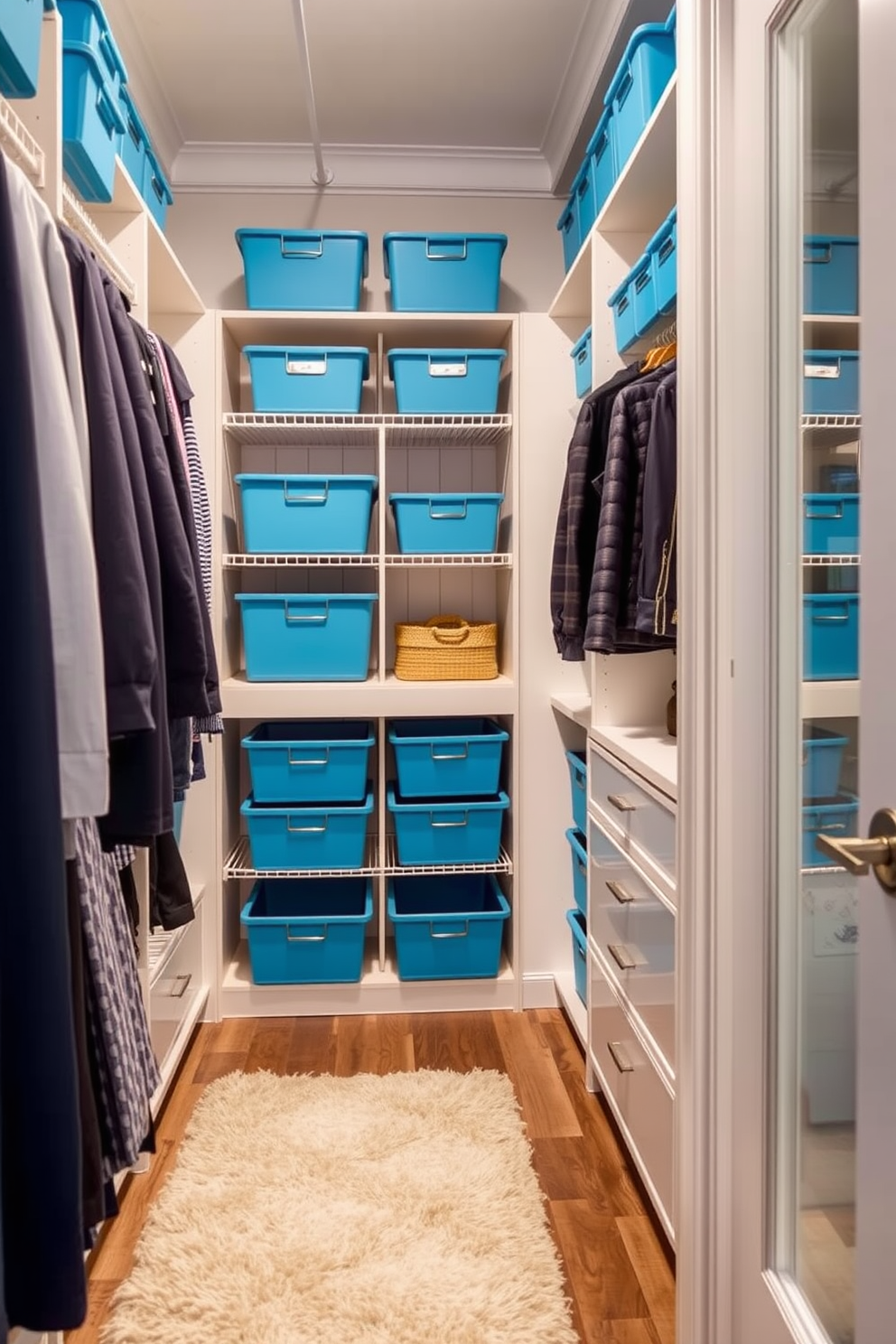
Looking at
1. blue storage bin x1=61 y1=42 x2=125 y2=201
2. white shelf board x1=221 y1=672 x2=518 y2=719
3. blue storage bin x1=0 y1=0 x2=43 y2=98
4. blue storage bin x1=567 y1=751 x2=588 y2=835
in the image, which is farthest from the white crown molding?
blue storage bin x1=567 y1=751 x2=588 y2=835

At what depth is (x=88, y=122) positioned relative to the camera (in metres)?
1.55

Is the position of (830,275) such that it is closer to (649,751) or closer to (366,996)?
(649,751)

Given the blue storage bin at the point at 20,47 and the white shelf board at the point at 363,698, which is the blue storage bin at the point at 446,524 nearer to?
the white shelf board at the point at 363,698

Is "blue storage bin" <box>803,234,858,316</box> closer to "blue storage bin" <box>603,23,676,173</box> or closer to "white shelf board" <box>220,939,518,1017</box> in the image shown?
"blue storage bin" <box>603,23,676,173</box>

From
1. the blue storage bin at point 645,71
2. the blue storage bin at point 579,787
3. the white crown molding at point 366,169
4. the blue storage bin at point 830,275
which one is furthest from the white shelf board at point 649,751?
the white crown molding at point 366,169

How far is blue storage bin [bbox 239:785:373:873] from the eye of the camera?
103 inches

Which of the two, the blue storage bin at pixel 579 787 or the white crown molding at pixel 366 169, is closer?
the blue storage bin at pixel 579 787

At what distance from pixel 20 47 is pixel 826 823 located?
145 centimetres

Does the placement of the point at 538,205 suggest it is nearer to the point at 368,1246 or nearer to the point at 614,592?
the point at 614,592

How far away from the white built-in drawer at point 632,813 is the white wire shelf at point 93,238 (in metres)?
1.39

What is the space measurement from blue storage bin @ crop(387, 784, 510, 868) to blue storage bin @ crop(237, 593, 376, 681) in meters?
0.45

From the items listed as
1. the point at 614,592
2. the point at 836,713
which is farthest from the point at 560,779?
the point at 836,713

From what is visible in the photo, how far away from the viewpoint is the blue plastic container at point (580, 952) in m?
2.48

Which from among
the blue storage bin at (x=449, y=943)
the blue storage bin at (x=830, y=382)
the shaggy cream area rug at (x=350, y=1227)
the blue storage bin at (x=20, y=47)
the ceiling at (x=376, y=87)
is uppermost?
the ceiling at (x=376, y=87)
